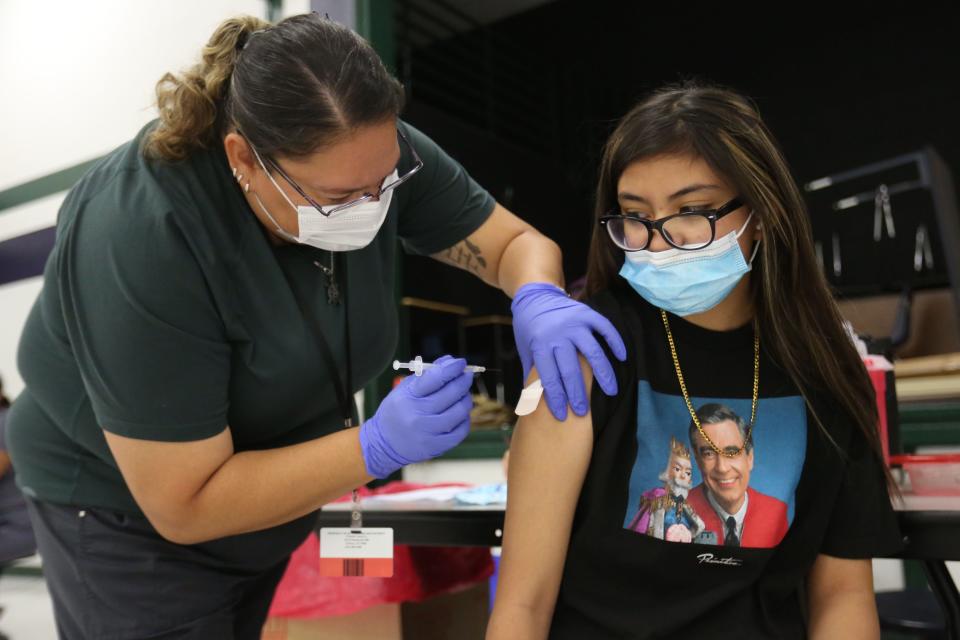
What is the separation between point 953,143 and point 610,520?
5.63m

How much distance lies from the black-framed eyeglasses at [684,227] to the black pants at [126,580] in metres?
0.79

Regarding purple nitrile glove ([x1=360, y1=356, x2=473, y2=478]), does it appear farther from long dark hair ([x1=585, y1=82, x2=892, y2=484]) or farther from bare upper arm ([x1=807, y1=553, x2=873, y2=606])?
bare upper arm ([x1=807, y1=553, x2=873, y2=606])

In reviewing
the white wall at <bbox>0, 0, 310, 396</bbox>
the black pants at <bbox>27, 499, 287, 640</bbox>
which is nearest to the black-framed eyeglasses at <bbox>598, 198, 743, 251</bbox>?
the black pants at <bbox>27, 499, 287, 640</bbox>

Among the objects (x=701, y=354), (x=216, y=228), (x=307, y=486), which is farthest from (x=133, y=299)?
(x=701, y=354)

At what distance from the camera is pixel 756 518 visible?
1137 mm

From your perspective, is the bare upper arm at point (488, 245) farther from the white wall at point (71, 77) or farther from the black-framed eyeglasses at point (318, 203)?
the white wall at point (71, 77)

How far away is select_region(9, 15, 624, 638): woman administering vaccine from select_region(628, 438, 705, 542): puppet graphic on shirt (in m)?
0.15

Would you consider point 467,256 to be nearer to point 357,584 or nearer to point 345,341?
point 345,341

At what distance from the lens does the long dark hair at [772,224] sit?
1.22m

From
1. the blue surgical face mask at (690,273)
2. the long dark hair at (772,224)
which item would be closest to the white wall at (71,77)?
the long dark hair at (772,224)

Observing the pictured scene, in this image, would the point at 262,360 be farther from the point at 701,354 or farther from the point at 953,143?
the point at 953,143

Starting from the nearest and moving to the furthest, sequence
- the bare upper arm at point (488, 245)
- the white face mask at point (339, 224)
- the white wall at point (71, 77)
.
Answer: the white face mask at point (339, 224) → the bare upper arm at point (488, 245) → the white wall at point (71, 77)

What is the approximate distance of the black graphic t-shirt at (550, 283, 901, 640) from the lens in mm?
1110

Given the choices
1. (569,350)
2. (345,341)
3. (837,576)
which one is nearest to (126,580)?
(345,341)
